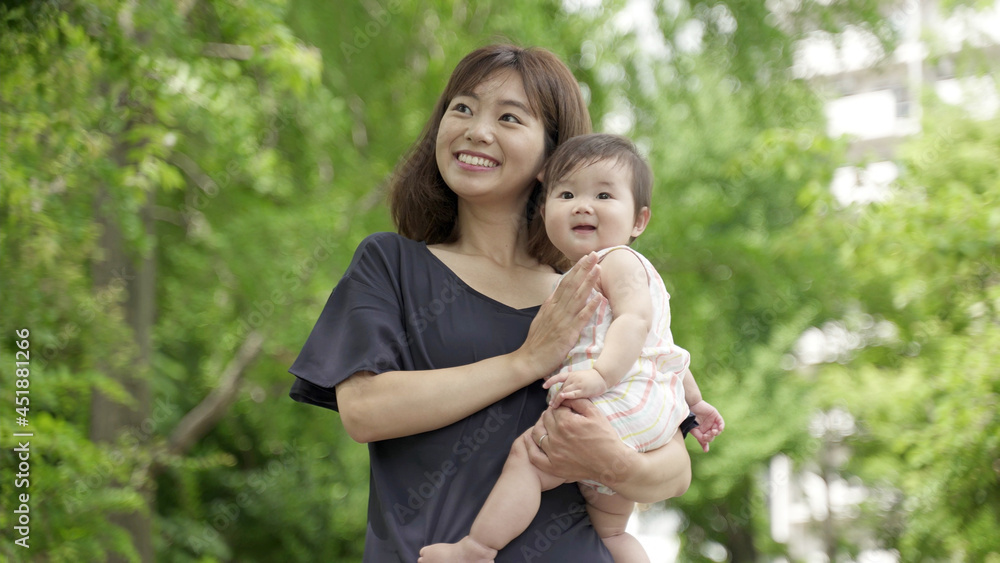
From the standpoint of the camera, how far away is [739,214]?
1372 cm

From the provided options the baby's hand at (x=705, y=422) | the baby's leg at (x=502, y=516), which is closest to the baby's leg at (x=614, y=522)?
the baby's leg at (x=502, y=516)

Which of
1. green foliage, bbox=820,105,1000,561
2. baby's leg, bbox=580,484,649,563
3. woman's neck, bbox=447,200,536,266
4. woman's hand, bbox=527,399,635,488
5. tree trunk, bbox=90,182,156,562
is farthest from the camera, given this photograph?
tree trunk, bbox=90,182,156,562

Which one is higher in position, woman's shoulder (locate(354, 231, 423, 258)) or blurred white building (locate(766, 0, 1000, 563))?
woman's shoulder (locate(354, 231, 423, 258))

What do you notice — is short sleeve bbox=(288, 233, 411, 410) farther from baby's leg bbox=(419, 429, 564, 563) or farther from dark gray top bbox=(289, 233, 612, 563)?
baby's leg bbox=(419, 429, 564, 563)

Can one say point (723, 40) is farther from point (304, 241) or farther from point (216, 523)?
point (216, 523)

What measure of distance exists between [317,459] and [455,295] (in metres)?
8.61

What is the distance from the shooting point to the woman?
1.54 metres

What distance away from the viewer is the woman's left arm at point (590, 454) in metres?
1.52

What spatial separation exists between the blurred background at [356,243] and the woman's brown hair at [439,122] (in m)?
2.36

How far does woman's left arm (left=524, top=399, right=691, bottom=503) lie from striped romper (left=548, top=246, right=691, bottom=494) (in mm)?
48

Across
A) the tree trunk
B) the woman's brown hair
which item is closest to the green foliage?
the woman's brown hair

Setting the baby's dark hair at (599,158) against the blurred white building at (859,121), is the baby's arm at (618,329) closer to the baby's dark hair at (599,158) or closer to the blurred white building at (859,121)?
the baby's dark hair at (599,158)

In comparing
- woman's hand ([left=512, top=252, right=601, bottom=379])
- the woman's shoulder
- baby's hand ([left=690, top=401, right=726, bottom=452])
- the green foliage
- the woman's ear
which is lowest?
the green foliage

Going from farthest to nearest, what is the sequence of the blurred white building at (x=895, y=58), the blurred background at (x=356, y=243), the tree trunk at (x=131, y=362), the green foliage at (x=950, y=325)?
the tree trunk at (x=131, y=362) < the blurred white building at (x=895, y=58) < the green foliage at (x=950, y=325) < the blurred background at (x=356, y=243)
